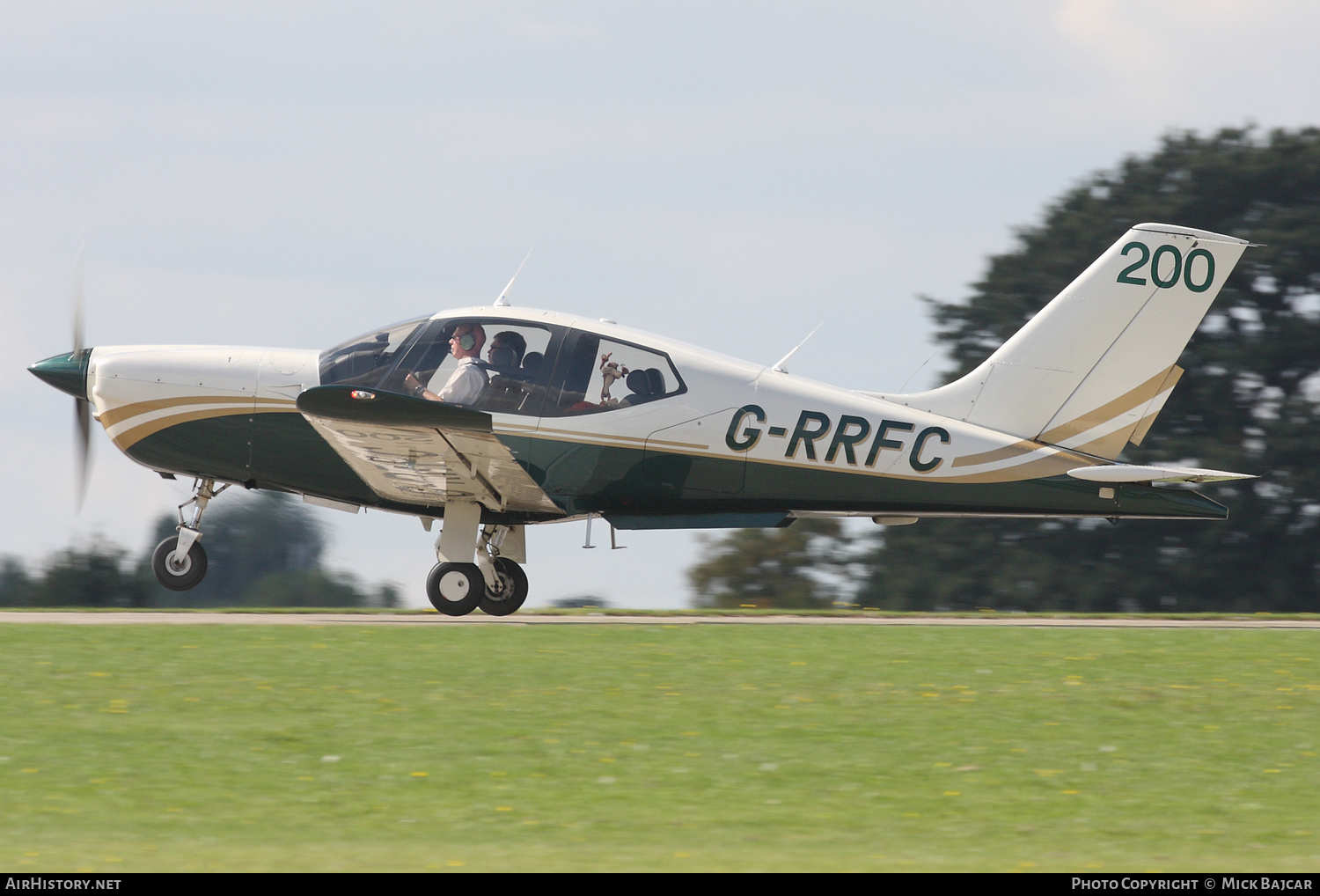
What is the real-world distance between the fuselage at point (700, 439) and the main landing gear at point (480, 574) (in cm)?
90

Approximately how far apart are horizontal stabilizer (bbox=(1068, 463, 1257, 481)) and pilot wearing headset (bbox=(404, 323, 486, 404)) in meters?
5.40

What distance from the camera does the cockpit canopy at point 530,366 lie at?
12898 millimetres

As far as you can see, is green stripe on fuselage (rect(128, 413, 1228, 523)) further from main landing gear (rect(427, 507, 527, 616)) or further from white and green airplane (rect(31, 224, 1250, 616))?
main landing gear (rect(427, 507, 527, 616))

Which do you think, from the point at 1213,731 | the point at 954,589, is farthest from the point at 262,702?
the point at 954,589

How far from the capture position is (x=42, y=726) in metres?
8.20

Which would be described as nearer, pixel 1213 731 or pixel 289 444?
pixel 1213 731

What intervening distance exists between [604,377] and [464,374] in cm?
124

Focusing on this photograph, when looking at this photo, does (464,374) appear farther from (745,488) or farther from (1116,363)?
(1116,363)

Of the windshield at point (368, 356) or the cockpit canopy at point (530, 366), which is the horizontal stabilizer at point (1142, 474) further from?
the windshield at point (368, 356)

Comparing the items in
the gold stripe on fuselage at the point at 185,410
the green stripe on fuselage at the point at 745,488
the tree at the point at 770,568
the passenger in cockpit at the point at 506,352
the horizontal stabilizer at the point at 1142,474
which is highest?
the passenger in cockpit at the point at 506,352

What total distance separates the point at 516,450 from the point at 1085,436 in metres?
5.23

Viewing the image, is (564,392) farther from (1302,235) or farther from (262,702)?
(1302,235)

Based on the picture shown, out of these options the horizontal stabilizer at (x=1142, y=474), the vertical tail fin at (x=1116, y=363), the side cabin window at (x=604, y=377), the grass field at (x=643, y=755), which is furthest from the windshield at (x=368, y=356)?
the horizontal stabilizer at (x=1142, y=474)

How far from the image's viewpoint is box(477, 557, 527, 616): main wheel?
46.1 feet
